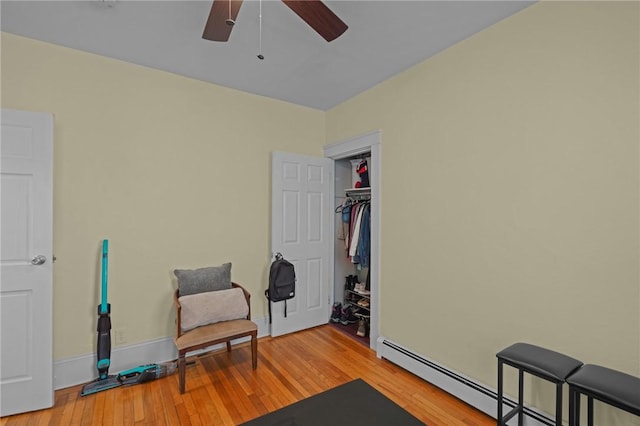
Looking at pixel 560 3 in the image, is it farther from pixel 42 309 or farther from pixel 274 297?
pixel 42 309

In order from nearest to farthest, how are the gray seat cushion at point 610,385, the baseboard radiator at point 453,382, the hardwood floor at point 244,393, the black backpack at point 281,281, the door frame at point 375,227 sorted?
the gray seat cushion at point 610,385 < the baseboard radiator at point 453,382 < the hardwood floor at point 244,393 < the door frame at point 375,227 < the black backpack at point 281,281

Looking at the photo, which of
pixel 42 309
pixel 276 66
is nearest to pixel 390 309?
pixel 276 66

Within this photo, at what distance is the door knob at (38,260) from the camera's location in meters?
2.13

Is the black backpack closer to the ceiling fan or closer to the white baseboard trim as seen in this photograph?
the white baseboard trim

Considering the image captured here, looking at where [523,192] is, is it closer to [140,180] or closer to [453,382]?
[453,382]

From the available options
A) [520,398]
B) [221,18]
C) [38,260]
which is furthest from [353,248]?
[38,260]

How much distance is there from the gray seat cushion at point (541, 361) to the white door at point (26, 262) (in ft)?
10.2

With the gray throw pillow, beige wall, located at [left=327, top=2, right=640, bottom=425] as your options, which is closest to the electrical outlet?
the gray throw pillow

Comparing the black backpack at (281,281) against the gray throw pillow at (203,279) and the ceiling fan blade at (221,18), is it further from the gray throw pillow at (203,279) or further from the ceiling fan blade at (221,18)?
the ceiling fan blade at (221,18)

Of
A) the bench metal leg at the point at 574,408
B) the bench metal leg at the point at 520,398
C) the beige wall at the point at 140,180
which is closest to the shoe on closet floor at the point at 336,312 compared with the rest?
the beige wall at the point at 140,180

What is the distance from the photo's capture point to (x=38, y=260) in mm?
2139

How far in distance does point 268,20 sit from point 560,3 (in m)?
1.82

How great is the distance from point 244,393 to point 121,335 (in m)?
1.27

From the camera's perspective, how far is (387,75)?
9.42ft
